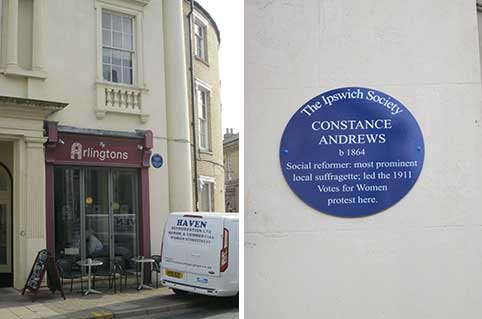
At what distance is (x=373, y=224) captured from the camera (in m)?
3.37

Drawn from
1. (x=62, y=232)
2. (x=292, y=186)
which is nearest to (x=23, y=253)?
(x=62, y=232)

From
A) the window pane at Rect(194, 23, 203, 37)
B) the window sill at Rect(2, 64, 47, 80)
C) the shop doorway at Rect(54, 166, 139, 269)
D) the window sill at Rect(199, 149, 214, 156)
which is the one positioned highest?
the window pane at Rect(194, 23, 203, 37)

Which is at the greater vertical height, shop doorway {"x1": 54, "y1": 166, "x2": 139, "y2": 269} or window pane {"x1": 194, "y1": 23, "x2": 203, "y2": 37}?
window pane {"x1": 194, "y1": 23, "x2": 203, "y2": 37}

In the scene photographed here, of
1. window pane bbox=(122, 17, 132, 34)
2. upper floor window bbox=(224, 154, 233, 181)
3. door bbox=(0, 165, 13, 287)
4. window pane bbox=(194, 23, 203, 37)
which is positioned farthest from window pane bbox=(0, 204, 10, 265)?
upper floor window bbox=(224, 154, 233, 181)

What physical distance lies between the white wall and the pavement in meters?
7.48

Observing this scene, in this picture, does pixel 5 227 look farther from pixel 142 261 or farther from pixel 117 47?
pixel 117 47

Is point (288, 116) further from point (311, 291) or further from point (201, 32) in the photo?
point (201, 32)

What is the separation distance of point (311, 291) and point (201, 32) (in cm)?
1779

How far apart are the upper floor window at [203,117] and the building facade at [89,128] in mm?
Answer: 3723

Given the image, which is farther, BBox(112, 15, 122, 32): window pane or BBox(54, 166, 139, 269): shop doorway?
BBox(112, 15, 122, 32): window pane

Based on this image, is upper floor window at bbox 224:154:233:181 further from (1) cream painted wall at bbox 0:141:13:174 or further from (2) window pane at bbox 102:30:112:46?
(1) cream painted wall at bbox 0:141:13:174

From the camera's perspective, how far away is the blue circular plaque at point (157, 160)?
573 inches

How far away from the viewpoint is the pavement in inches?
393

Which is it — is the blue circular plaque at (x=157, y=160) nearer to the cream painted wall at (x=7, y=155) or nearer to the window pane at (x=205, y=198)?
the cream painted wall at (x=7, y=155)
